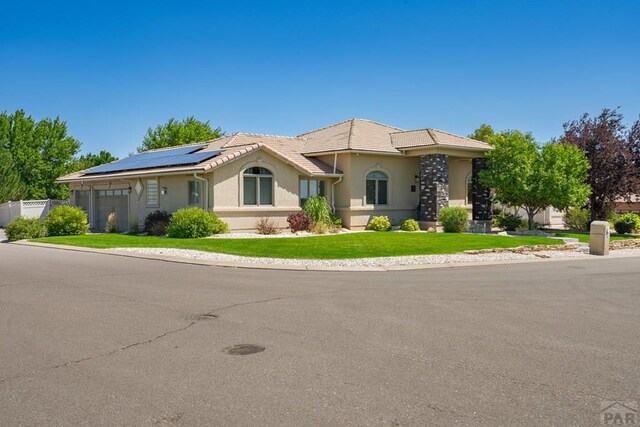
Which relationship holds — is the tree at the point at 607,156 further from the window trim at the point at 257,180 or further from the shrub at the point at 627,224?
the window trim at the point at 257,180

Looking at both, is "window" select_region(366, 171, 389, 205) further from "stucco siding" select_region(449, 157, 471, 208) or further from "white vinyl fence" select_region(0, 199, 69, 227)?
"white vinyl fence" select_region(0, 199, 69, 227)

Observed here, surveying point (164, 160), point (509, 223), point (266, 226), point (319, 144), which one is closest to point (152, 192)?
point (164, 160)

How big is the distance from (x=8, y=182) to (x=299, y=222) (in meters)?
28.9

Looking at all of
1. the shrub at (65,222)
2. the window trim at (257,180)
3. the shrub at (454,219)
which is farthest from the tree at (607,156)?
the shrub at (65,222)

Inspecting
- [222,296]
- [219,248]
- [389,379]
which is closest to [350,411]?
[389,379]

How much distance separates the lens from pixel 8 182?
151ft

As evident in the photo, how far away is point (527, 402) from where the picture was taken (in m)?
5.71

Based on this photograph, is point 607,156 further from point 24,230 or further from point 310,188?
point 24,230

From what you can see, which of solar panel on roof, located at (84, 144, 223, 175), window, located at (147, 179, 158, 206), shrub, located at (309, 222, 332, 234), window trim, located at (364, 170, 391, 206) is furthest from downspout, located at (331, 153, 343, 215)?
window, located at (147, 179, 158, 206)

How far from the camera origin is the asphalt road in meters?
5.51

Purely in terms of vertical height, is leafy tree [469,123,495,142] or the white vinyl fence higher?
leafy tree [469,123,495,142]

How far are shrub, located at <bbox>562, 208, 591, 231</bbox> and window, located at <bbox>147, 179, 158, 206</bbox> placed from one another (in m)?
23.8

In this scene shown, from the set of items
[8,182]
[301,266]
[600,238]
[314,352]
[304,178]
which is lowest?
[314,352]

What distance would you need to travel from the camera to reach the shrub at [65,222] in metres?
28.3
